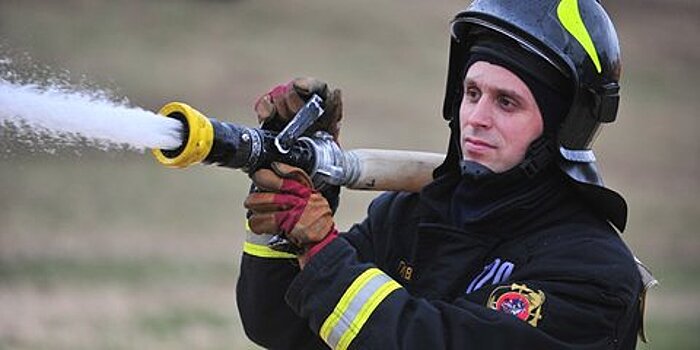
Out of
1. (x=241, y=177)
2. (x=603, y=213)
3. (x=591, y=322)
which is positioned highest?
(x=241, y=177)

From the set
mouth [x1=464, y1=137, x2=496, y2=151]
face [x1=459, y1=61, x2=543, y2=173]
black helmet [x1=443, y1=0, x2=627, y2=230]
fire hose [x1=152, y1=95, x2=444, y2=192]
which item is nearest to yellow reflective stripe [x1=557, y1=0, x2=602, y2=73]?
black helmet [x1=443, y1=0, x2=627, y2=230]

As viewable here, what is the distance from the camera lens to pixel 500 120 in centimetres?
281

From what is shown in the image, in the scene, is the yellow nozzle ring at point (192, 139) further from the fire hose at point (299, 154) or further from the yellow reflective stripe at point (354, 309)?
the yellow reflective stripe at point (354, 309)

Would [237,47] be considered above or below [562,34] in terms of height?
above

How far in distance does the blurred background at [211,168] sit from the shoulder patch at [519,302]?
11.3 feet

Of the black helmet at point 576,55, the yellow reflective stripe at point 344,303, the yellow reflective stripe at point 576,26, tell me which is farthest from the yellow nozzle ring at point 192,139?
the yellow reflective stripe at point 576,26

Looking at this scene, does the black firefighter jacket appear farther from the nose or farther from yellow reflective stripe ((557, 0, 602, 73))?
yellow reflective stripe ((557, 0, 602, 73))

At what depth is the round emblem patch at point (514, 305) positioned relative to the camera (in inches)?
102

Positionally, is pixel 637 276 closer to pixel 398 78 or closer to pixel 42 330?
pixel 42 330

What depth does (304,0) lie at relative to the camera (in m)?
13.1

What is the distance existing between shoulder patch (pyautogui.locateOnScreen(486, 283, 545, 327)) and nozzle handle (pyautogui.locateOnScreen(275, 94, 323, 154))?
21.6 inches

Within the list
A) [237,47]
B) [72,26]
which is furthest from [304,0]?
[72,26]

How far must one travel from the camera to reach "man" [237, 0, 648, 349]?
261 centimetres

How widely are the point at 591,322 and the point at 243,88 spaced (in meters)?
9.05
